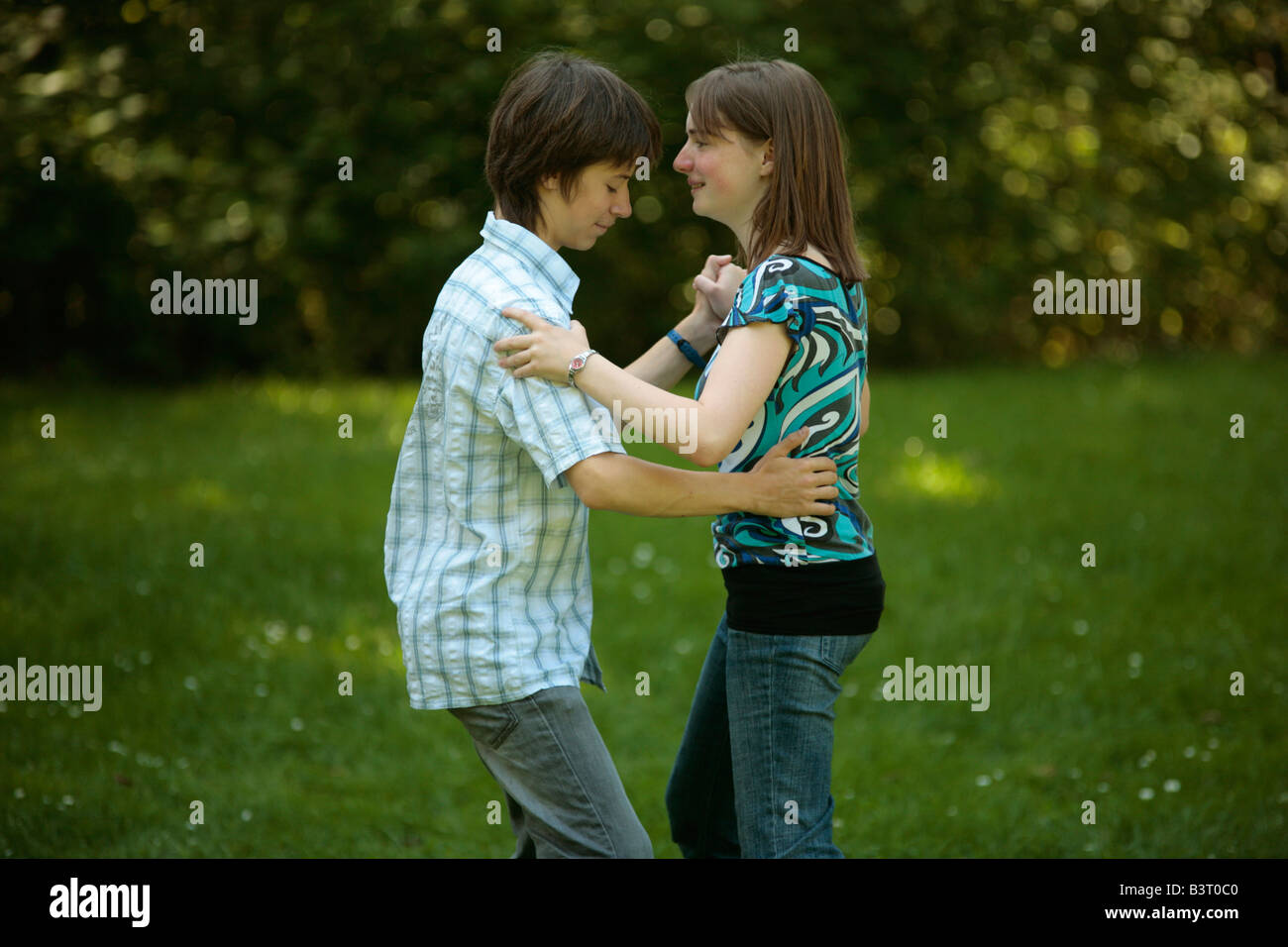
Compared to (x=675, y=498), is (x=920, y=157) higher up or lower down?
higher up

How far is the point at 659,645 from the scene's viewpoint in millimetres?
5441

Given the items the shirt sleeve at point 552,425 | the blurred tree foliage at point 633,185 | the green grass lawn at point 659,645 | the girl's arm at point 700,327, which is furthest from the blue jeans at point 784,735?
the blurred tree foliage at point 633,185

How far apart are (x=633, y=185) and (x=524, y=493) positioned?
30.5ft

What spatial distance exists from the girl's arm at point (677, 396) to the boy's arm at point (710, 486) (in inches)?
2.5

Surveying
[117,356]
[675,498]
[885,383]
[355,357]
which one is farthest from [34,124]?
[675,498]

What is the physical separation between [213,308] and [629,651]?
6.59 meters

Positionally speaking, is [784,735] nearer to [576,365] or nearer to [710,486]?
[710,486]

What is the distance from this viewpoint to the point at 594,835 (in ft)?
7.95

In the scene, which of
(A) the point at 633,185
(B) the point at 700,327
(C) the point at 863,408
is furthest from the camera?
(A) the point at 633,185

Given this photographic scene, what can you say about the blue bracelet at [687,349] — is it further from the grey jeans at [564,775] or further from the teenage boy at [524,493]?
the grey jeans at [564,775]

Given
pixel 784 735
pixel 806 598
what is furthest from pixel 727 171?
pixel 784 735

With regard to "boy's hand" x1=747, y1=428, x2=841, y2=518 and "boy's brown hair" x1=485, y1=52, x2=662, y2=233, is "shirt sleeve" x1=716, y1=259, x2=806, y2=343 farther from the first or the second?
"boy's brown hair" x1=485, y1=52, x2=662, y2=233

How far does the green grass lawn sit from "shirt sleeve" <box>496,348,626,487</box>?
208 centimetres

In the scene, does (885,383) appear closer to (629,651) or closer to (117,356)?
(629,651)
